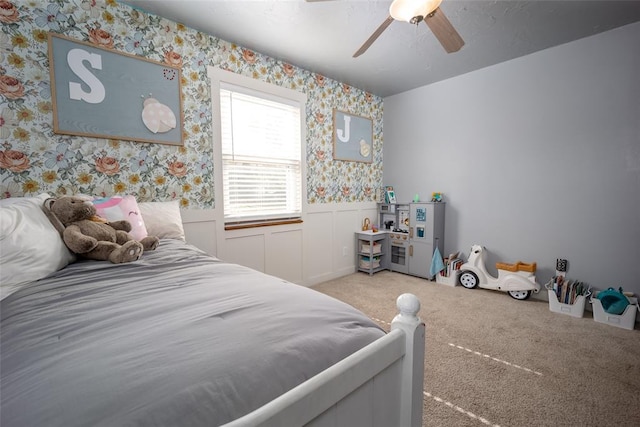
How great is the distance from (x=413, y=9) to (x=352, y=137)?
2281 millimetres

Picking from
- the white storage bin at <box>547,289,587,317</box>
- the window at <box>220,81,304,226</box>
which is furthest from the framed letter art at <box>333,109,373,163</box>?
the white storage bin at <box>547,289,587,317</box>

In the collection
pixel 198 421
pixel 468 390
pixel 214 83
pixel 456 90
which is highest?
pixel 456 90

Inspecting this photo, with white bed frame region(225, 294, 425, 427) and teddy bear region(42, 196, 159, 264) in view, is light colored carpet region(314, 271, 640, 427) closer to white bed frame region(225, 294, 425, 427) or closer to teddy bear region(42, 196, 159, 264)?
white bed frame region(225, 294, 425, 427)

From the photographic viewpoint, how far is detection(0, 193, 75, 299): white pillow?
1.14m

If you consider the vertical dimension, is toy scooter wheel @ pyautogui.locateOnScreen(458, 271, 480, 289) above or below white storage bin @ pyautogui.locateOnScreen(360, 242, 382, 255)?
below

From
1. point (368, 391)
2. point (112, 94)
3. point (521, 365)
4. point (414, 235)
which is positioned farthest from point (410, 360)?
point (414, 235)

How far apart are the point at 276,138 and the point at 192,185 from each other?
1031 millimetres

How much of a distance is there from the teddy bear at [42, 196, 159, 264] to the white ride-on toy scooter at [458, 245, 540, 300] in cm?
Result: 321

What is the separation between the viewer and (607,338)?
2.14m

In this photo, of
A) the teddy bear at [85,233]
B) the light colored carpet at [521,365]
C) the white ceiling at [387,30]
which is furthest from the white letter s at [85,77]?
the light colored carpet at [521,365]

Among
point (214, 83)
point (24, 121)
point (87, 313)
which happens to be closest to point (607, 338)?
point (87, 313)

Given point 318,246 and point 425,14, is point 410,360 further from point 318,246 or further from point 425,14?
point 318,246

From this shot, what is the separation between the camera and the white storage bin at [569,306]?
251cm

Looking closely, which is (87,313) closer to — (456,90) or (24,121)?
(24,121)
